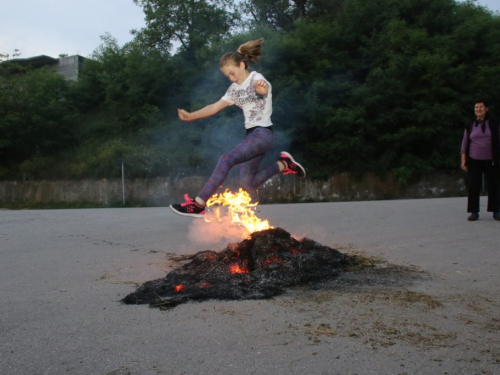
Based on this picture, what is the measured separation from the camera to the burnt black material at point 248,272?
386cm

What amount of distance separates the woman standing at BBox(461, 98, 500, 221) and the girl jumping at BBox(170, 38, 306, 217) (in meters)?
5.11

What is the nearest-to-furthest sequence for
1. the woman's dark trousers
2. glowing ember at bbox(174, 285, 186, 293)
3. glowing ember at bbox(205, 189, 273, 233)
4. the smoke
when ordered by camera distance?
glowing ember at bbox(174, 285, 186, 293) → glowing ember at bbox(205, 189, 273, 233) → the smoke → the woman's dark trousers

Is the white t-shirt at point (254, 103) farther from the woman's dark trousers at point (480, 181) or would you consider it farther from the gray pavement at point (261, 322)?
the woman's dark trousers at point (480, 181)

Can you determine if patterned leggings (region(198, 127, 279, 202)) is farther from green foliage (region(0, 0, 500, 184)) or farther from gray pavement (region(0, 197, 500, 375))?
green foliage (region(0, 0, 500, 184))

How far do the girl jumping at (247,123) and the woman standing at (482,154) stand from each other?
16.8 feet

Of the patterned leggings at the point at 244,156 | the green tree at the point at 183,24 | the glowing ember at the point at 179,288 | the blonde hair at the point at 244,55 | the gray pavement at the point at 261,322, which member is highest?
the green tree at the point at 183,24

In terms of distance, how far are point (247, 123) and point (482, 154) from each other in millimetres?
5365

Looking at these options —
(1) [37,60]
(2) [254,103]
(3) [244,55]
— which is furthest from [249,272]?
(1) [37,60]

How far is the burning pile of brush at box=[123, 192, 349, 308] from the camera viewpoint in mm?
3859

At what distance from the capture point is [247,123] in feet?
16.4

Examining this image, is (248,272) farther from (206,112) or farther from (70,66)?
(70,66)

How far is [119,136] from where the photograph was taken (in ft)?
77.6

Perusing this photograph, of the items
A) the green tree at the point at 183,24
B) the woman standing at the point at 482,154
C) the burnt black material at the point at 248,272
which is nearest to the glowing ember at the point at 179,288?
the burnt black material at the point at 248,272

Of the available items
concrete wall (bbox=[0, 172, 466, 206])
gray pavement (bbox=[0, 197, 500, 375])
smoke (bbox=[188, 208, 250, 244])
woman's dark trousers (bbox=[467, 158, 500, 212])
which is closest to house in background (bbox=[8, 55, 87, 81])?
concrete wall (bbox=[0, 172, 466, 206])
